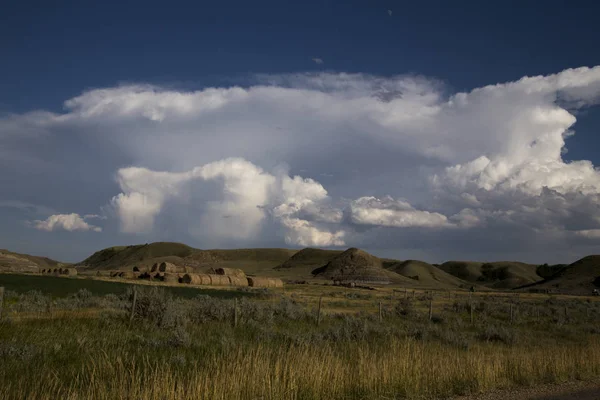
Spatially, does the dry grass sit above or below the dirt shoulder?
above

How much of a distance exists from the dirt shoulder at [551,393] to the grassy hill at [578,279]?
339ft

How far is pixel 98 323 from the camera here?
1820cm

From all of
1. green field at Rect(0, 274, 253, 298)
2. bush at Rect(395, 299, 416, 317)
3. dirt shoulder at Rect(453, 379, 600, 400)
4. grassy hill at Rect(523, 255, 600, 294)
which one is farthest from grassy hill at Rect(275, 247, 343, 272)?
dirt shoulder at Rect(453, 379, 600, 400)

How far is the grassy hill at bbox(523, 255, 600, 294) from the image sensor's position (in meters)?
105

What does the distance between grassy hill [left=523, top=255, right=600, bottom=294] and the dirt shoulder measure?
339 ft

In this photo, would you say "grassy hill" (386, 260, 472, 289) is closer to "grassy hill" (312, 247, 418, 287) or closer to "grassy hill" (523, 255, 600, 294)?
"grassy hill" (312, 247, 418, 287)

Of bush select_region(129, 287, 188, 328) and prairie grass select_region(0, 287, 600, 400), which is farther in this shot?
bush select_region(129, 287, 188, 328)

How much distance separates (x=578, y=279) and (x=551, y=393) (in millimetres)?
120868

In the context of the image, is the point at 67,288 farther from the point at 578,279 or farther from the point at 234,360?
the point at 578,279

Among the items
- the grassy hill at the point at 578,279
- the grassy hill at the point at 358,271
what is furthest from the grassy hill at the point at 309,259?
the grassy hill at the point at 578,279

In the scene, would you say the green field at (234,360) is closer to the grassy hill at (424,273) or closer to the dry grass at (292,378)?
the dry grass at (292,378)

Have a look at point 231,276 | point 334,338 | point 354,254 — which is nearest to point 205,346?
point 334,338

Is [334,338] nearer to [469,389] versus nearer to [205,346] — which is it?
[205,346]

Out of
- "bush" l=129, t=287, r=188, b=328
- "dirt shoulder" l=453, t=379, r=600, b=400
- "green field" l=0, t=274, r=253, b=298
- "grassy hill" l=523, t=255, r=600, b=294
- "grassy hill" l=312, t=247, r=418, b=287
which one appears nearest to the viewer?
"dirt shoulder" l=453, t=379, r=600, b=400
